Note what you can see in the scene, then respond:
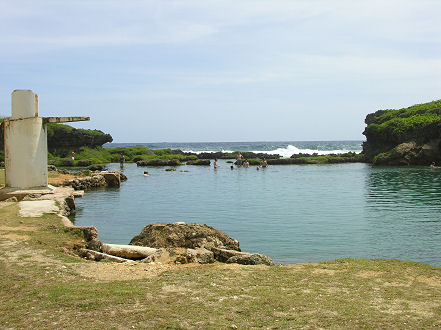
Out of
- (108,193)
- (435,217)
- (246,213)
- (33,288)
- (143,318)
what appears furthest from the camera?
(108,193)

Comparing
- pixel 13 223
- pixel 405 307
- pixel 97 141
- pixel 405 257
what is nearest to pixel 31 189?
pixel 13 223

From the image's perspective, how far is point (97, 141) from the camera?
3248 inches

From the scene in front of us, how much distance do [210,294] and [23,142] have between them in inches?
577

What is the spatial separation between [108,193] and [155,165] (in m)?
38.7

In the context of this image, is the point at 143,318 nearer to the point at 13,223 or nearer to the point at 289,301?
the point at 289,301

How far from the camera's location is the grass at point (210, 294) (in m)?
7.05

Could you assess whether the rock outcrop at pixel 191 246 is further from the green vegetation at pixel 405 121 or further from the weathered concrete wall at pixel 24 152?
the green vegetation at pixel 405 121

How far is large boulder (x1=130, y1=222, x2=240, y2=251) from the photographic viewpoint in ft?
44.2

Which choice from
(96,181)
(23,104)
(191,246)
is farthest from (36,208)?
(96,181)

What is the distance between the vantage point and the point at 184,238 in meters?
13.7

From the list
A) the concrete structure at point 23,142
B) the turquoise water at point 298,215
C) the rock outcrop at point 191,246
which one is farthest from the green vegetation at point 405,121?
the rock outcrop at point 191,246

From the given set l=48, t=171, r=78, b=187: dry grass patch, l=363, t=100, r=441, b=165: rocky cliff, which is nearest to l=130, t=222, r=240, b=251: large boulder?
l=48, t=171, r=78, b=187: dry grass patch

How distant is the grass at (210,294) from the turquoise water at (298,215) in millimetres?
4477

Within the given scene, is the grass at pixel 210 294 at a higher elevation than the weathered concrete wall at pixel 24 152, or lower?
lower
